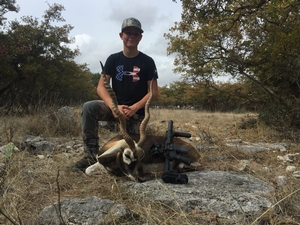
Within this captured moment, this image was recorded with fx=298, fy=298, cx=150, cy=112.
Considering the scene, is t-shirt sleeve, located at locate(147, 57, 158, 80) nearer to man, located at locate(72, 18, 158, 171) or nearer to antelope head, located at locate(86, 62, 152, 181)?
man, located at locate(72, 18, 158, 171)

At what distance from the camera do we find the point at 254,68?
8195 mm

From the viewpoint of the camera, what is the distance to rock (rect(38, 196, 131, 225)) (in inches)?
82.7

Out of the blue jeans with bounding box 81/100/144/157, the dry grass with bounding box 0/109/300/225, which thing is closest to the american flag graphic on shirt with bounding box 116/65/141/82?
the blue jeans with bounding box 81/100/144/157

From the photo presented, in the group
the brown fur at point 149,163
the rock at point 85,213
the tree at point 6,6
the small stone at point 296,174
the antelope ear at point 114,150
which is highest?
the tree at point 6,6

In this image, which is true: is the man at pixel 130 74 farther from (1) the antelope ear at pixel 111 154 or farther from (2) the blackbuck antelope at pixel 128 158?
(1) the antelope ear at pixel 111 154

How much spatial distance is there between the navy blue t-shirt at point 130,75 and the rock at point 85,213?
2.06 meters

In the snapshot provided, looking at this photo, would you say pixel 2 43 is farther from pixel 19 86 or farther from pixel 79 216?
pixel 79 216

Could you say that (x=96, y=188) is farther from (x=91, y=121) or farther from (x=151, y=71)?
(x=151, y=71)

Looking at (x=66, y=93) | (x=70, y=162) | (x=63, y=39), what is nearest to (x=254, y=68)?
(x=70, y=162)

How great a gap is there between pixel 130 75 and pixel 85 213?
2.38m

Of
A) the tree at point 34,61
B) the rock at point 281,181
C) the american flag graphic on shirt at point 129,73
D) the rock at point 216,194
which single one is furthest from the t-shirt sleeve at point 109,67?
the tree at point 34,61

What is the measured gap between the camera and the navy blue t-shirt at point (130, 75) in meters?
4.20

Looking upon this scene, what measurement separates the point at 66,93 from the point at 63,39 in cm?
464

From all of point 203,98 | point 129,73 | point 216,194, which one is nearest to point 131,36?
point 129,73
